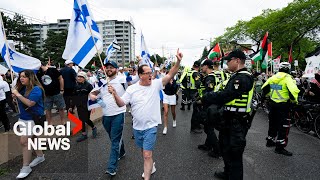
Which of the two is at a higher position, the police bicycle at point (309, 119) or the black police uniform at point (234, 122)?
the black police uniform at point (234, 122)

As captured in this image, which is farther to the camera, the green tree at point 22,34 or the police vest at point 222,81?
the green tree at point 22,34

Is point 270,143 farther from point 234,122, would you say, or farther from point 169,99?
point 234,122

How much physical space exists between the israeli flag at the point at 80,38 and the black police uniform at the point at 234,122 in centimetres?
202

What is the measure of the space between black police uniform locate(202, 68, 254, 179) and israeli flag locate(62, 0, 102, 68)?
2017 mm

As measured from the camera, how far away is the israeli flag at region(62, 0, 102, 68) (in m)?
4.08

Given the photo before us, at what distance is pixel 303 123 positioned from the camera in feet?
24.6

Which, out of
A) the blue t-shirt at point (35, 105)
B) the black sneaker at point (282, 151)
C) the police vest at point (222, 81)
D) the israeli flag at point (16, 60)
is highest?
the israeli flag at point (16, 60)

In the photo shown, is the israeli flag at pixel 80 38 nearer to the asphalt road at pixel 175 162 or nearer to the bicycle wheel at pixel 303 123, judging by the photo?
the asphalt road at pixel 175 162

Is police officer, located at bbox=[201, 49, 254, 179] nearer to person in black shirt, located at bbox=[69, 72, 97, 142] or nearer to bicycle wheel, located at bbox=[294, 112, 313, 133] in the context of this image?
person in black shirt, located at bbox=[69, 72, 97, 142]

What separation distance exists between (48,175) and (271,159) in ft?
13.5

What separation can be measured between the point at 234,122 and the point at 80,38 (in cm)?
271

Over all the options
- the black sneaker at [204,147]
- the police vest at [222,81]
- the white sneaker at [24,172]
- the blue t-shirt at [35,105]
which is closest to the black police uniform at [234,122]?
the police vest at [222,81]

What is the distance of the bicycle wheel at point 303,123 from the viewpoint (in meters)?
7.26

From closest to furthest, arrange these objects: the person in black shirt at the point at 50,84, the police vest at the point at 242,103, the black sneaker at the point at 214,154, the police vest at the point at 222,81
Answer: the police vest at the point at 242,103 → the police vest at the point at 222,81 → the black sneaker at the point at 214,154 → the person in black shirt at the point at 50,84
